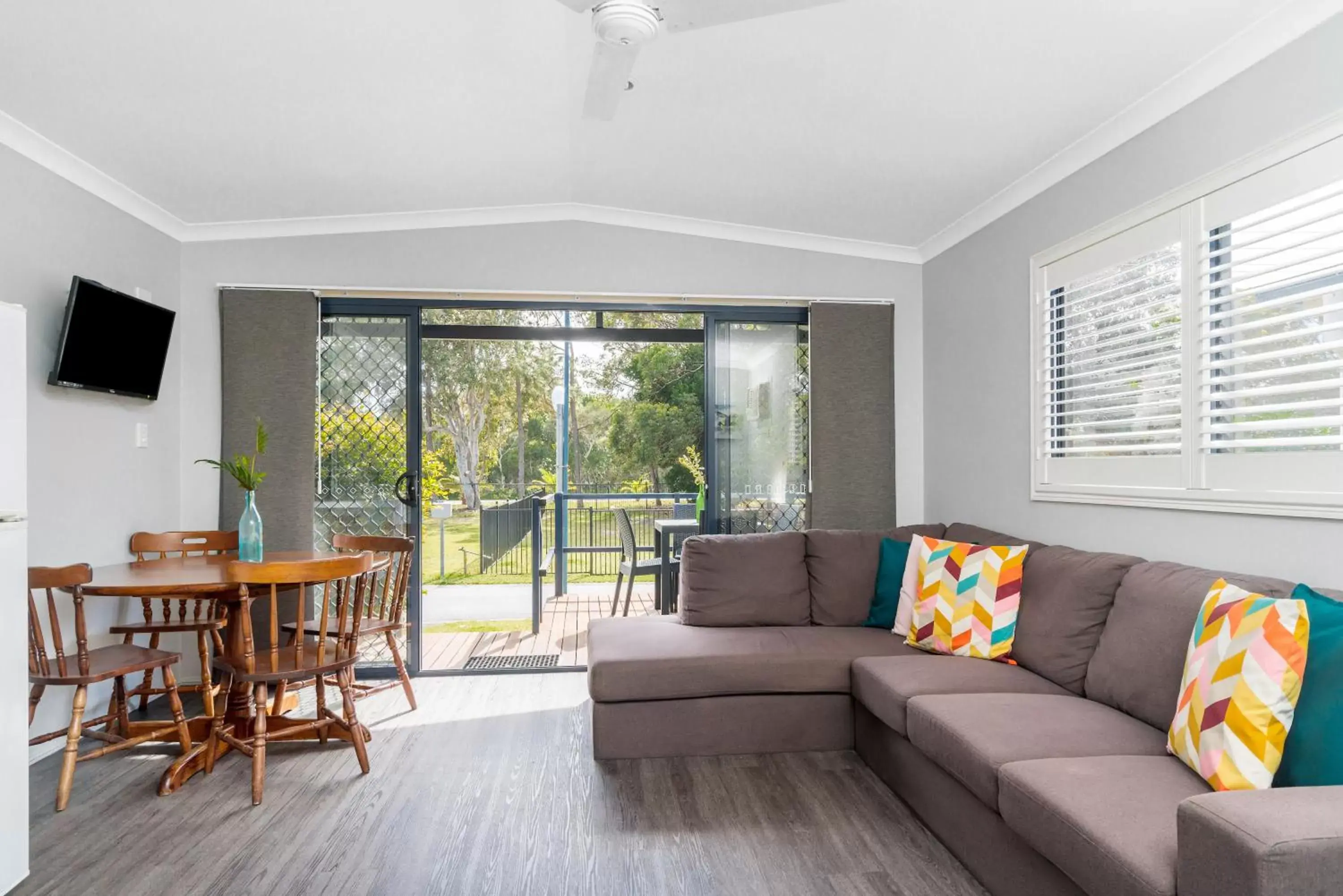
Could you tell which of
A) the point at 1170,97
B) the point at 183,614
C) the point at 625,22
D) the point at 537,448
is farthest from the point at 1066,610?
the point at 537,448

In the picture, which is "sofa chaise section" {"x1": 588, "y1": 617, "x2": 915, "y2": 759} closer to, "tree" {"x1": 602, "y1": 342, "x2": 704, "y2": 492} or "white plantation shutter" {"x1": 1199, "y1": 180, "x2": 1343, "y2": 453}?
"white plantation shutter" {"x1": 1199, "y1": 180, "x2": 1343, "y2": 453}

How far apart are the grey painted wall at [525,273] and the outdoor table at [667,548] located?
4.13ft

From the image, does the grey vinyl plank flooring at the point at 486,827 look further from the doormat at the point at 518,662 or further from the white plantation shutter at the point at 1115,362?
the white plantation shutter at the point at 1115,362

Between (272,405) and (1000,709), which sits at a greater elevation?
(272,405)

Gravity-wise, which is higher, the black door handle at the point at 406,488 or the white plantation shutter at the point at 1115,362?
the white plantation shutter at the point at 1115,362

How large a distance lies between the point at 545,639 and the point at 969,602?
3.19 m

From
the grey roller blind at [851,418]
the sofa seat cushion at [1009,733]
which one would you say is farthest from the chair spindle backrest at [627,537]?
the sofa seat cushion at [1009,733]

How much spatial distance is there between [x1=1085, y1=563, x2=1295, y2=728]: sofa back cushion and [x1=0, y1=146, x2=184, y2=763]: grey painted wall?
155 inches

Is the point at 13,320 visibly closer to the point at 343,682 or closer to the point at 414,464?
the point at 343,682

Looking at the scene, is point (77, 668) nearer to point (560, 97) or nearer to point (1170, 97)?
point (560, 97)

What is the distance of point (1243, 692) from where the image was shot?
1.80 metres

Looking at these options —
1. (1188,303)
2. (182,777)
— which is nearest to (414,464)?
(182,777)

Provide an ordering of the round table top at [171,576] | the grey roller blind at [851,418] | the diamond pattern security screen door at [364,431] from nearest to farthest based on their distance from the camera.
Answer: the round table top at [171,576] → the diamond pattern security screen door at [364,431] → the grey roller blind at [851,418]

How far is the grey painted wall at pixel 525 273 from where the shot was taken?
4105 millimetres
